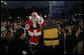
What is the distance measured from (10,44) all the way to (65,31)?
1.90 meters

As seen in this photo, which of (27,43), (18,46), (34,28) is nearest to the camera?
(18,46)

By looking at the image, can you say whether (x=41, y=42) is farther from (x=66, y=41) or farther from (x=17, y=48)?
(x=17, y=48)

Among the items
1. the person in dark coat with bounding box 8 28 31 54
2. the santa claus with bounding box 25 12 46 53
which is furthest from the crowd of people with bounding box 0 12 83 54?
the santa claus with bounding box 25 12 46 53

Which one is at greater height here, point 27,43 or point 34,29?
point 34,29

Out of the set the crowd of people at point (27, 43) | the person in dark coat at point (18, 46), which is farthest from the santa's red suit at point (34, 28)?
the person in dark coat at point (18, 46)

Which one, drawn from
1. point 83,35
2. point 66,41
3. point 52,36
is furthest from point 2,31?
point 83,35

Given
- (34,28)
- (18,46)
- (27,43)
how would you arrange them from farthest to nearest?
(34,28), (27,43), (18,46)

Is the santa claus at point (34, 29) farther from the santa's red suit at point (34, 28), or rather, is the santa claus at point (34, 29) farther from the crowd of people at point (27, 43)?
the crowd of people at point (27, 43)

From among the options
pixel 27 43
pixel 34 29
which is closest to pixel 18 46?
pixel 27 43

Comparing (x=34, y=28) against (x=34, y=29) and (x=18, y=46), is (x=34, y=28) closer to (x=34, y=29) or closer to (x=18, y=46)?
(x=34, y=29)

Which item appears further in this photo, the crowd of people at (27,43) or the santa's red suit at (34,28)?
the santa's red suit at (34,28)

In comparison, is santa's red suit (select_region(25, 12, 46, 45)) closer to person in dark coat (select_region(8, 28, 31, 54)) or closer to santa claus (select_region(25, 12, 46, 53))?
santa claus (select_region(25, 12, 46, 53))

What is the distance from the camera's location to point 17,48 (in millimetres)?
3154

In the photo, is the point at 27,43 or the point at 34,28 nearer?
the point at 27,43
